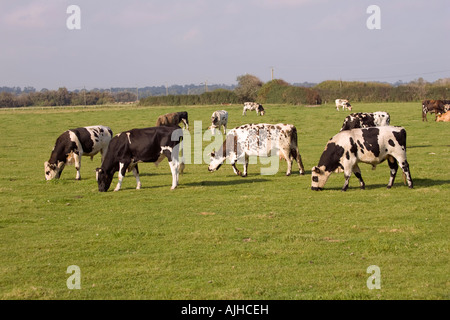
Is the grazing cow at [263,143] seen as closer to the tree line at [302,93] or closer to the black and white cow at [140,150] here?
the black and white cow at [140,150]

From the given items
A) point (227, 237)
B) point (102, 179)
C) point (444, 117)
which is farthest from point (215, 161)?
point (444, 117)

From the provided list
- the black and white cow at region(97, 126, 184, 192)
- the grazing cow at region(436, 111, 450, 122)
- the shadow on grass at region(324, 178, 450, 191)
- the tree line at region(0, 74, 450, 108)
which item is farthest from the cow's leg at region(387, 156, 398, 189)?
the tree line at region(0, 74, 450, 108)

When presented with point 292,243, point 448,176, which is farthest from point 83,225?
point 448,176

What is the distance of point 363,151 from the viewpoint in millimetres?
15766

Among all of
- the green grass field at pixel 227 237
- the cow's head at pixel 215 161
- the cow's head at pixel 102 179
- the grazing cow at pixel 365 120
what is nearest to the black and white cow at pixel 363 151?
the green grass field at pixel 227 237

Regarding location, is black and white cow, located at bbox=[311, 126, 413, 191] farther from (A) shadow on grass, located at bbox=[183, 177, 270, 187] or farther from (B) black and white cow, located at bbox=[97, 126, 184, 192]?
(B) black and white cow, located at bbox=[97, 126, 184, 192]

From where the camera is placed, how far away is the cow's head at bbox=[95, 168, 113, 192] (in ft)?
56.9

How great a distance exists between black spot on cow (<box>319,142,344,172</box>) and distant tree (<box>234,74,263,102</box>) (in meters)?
67.2

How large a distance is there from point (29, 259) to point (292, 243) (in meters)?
4.66

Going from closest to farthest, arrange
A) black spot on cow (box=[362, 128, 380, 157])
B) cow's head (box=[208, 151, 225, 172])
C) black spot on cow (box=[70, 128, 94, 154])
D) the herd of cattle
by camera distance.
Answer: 1. black spot on cow (box=[362, 128, 380, 157])
2. the herd of cattle
3. cow's head (box=[208, 151, 225, 172])
4. black spot on cow (box=[70, 128, 94, 154])

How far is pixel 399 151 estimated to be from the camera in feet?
51.5

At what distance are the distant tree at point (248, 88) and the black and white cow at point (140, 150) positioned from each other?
66183mm

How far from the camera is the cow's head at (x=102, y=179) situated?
17328mm
